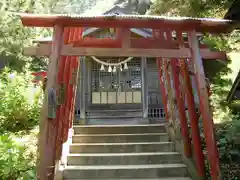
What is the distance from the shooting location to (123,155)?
307 inches

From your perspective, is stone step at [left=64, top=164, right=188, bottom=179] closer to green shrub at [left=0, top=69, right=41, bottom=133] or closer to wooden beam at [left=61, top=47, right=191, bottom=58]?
wooden beam at [left=61, top=47, right=191, bottom=58]

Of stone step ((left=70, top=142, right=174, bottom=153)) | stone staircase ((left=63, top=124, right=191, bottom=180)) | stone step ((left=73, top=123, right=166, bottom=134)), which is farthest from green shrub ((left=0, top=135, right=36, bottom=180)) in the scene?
stone step ((left=73, top=123, right=166, bottom=134))

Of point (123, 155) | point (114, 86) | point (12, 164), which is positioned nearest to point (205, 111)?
point (123, 155)

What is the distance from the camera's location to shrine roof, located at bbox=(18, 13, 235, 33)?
5.04m

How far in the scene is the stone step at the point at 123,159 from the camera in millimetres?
7754

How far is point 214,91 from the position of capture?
35.7 ft

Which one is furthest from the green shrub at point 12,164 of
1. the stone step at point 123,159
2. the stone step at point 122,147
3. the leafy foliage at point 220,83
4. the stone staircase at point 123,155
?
the leafy foliage at point 220,83

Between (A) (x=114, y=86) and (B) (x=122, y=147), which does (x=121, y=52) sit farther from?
(A) (x=114, y=86)

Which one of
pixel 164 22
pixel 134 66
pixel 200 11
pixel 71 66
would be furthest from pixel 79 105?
pixel 164 22

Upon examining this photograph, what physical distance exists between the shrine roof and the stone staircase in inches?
147

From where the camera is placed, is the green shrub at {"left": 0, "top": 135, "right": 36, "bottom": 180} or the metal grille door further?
the metal grille door

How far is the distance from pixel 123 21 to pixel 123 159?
13.6 ft

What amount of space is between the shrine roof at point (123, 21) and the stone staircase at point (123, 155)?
12.3ft

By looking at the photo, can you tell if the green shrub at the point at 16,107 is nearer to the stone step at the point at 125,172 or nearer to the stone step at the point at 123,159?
the stone step at the point at 123,159
